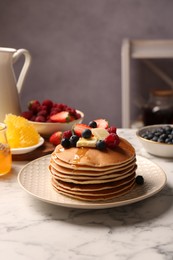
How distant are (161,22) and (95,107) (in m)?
0.75

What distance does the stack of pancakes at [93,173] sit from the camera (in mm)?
971

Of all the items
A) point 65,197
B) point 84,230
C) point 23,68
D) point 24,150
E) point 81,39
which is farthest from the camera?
point 81,39

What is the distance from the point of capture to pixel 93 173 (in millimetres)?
970

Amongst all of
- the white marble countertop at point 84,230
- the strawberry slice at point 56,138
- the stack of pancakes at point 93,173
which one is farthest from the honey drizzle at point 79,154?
the strawberry slice at point 56,138

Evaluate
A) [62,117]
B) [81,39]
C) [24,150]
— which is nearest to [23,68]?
[62,117]

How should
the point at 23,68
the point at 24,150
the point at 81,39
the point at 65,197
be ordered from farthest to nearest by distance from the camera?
the point at 81,39
the point at 23,68
the point at 24,150
the point at 65,197

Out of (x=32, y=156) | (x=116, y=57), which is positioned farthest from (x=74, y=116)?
(x=116, y=57)

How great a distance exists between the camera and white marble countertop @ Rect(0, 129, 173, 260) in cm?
81

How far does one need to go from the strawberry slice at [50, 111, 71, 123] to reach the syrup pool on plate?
321 mm

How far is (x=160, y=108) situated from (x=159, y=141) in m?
1.14

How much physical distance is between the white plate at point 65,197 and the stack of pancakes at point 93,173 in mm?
18

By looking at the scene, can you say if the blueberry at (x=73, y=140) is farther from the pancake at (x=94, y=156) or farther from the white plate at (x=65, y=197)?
the white plate at (x=65, y=197)

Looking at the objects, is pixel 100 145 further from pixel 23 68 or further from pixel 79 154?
pixel 23 68

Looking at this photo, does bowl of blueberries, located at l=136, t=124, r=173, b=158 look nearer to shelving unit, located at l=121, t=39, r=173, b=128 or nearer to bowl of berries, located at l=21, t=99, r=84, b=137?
bowl of berries, located at l=21, t=99, r=84, b=137
